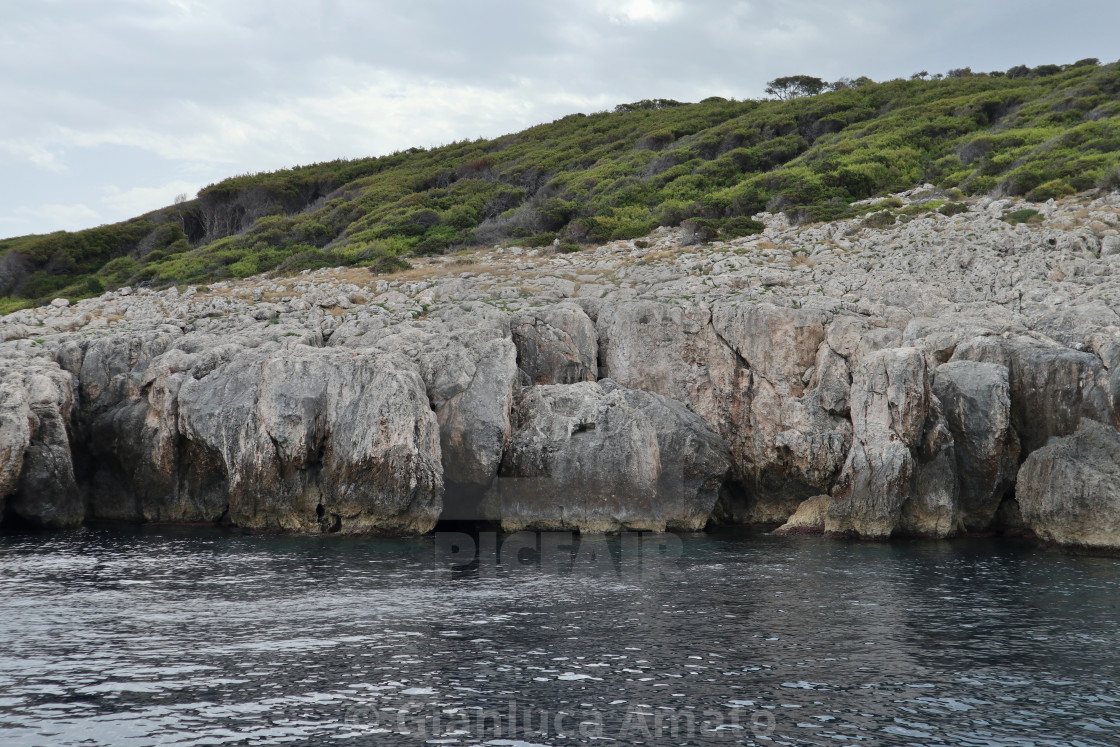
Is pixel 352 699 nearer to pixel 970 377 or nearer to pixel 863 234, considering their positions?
pixel 970 377

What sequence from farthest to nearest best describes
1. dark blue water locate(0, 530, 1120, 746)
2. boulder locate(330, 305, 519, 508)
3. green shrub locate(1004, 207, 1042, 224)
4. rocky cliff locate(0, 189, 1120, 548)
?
green shrub locate(1004, 207, 1042, 224) → boulder locate(330, 305, 519, 508) → rocky cliff locate(0, 189, 1120, 548) → dark blue water locate(0, 530, 1120, 746)

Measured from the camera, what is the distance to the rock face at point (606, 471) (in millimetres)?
39812

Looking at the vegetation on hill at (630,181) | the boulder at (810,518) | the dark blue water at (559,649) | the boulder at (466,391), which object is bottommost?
the dark blue water at (559,649)

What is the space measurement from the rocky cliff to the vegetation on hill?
58.5 ft

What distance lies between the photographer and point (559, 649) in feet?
68.6

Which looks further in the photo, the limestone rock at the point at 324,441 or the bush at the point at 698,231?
the bush at the point at 698,231

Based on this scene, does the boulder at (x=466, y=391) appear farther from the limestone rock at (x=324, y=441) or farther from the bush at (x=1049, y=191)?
the bush at (x=1049, y=191)

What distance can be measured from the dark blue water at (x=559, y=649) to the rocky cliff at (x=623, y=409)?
17.2 feet

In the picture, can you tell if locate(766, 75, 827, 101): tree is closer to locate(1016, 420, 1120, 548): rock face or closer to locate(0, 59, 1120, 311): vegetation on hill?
locate(0, 59, 1120, 311): vegetation on hill

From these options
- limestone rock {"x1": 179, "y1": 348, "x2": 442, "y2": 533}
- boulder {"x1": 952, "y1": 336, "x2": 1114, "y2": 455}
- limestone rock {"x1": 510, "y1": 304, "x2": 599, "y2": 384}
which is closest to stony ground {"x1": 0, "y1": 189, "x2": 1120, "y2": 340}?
limestone rock {"x1": 510, "y1": 304, "x2": 599, "y2": 384}

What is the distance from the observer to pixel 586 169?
88.8 metres

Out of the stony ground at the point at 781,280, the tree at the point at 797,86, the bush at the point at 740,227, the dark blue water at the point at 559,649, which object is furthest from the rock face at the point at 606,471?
the tree at the point at 797,86

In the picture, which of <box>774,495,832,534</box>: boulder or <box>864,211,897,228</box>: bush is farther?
<box>864,211,897,228</box>: bush

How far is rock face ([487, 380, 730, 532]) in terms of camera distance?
131 ft
